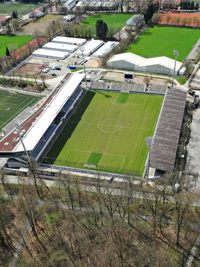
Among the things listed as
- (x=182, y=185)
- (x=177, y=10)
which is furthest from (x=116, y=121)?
(x=177, y=10)

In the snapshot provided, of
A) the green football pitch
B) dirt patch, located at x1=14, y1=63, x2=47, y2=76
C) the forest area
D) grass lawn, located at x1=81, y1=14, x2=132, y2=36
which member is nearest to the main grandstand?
the green football pitch

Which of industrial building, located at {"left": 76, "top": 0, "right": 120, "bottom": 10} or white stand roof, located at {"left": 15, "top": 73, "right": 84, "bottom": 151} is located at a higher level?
industrial building, located at {"left": 76, "top": 0, "right": 120, "bottom": 10}

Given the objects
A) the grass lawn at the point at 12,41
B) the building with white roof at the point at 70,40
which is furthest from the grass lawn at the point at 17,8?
the building with white roof at the point at 70,40

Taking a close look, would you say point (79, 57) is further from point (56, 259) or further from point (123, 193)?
point (56, 259)

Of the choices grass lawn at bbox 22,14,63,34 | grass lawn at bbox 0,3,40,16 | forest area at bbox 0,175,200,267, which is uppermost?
grass lawn at bbox 0,3,40,16

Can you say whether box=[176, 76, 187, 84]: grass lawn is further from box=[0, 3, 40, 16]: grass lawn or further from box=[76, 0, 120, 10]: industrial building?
box=[0, 3, 40, 16]: grass lawn

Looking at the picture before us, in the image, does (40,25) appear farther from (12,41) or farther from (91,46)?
(91,46)

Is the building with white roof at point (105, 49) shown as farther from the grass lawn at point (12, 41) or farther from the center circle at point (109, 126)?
the center circle at point (109, 126)
